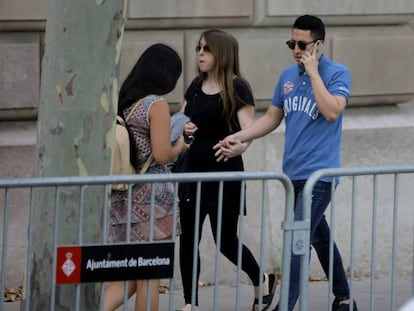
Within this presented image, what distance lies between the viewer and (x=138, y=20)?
27.7 ft

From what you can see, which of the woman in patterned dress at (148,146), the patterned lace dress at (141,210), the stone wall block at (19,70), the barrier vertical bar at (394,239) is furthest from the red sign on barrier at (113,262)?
the stone wall block at (19,70)

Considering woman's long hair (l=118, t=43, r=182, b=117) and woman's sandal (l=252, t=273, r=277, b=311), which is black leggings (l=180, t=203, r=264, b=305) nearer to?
woman's sandal (l=252, t=273, r=277, b=311)

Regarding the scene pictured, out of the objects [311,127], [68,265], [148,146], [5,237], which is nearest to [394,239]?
[311,127]

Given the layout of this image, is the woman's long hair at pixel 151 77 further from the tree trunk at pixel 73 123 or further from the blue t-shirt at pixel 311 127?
the tree trunk at pixel 73 123

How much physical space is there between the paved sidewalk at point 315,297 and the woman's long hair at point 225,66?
3.52ft

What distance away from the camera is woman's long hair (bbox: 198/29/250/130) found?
287 inches

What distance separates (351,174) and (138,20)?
2.97m

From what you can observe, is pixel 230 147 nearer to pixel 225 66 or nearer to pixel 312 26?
pixel 225 66

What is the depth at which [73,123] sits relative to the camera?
17.1 feet

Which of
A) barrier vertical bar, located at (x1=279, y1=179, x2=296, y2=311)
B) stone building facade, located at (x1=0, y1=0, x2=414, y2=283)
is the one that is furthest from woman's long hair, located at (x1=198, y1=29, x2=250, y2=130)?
barrier vertical bar, located at (x1=279, y1=179, x2=296, y2=311)

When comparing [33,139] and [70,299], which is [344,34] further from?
[70,299]

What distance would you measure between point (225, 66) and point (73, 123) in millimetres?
2245

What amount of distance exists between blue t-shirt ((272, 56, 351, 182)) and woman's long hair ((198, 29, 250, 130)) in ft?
1.60

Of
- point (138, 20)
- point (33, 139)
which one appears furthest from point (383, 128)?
point (33, 139)
